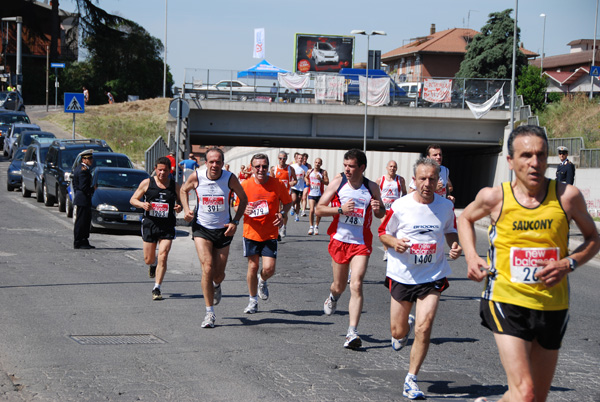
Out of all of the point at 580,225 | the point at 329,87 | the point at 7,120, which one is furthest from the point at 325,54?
the point at 580,225

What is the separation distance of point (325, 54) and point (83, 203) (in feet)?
163

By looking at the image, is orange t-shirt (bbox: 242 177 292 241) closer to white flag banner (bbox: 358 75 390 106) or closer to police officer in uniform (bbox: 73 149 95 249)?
police officer in uniform (bbox: 73 149 95 249)

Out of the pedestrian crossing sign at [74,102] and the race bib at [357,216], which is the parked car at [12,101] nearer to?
the pedestrian crossing sign at [74,102]

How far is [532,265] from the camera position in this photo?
492 cm

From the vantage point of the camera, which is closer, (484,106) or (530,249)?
(530,249)

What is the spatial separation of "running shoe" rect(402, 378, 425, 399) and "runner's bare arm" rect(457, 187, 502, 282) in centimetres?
146

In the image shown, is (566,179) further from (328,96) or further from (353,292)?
(328,96)

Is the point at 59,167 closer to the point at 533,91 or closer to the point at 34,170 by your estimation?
the point at 34,170

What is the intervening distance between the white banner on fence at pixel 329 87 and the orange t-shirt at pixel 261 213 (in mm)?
32798

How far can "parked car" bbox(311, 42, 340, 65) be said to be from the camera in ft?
213

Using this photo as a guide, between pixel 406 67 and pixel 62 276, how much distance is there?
90.7 m

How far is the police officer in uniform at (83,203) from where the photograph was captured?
16.7 meters

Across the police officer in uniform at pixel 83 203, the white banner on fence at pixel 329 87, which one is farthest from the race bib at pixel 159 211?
the white banner on fence at pixel 329 87

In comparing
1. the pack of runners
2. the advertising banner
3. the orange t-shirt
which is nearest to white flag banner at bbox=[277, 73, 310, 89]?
the advertising banner
